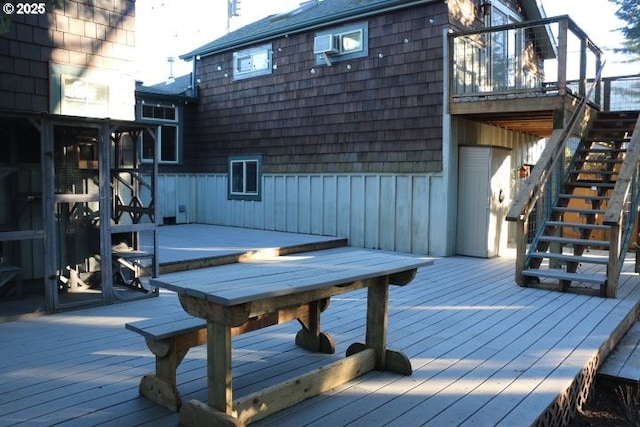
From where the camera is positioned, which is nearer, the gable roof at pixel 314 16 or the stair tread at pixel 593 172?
the stair tread at pixel 593 172

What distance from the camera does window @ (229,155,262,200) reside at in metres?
11.6

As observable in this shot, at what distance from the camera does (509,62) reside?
9023 millimetres

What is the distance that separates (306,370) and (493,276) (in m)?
4.31

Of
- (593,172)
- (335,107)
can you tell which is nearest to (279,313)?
(593,172)

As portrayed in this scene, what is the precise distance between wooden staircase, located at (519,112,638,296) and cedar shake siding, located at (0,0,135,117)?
5.49 m

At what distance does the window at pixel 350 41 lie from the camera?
31.4ft

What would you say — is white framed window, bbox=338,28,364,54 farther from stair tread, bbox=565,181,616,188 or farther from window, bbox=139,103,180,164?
window, bbox=139,103,180,164

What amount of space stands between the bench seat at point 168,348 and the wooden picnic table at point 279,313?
0.21 metres

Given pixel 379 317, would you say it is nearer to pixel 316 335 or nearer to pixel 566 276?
pixel 316 335

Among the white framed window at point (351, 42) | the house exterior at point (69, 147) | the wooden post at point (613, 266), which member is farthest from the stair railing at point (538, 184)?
the house exterior at point (69, 147)

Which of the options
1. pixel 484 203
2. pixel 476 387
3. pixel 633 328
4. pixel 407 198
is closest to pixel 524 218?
pixel 633 328

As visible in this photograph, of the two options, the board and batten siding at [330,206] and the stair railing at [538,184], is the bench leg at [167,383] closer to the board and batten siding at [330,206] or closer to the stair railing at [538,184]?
the stair railing at [538,184]

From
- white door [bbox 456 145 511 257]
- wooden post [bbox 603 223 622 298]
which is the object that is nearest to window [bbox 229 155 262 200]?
white door [bbox 456 145 511 257]

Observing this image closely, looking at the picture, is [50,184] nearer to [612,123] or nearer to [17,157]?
[17,157]
